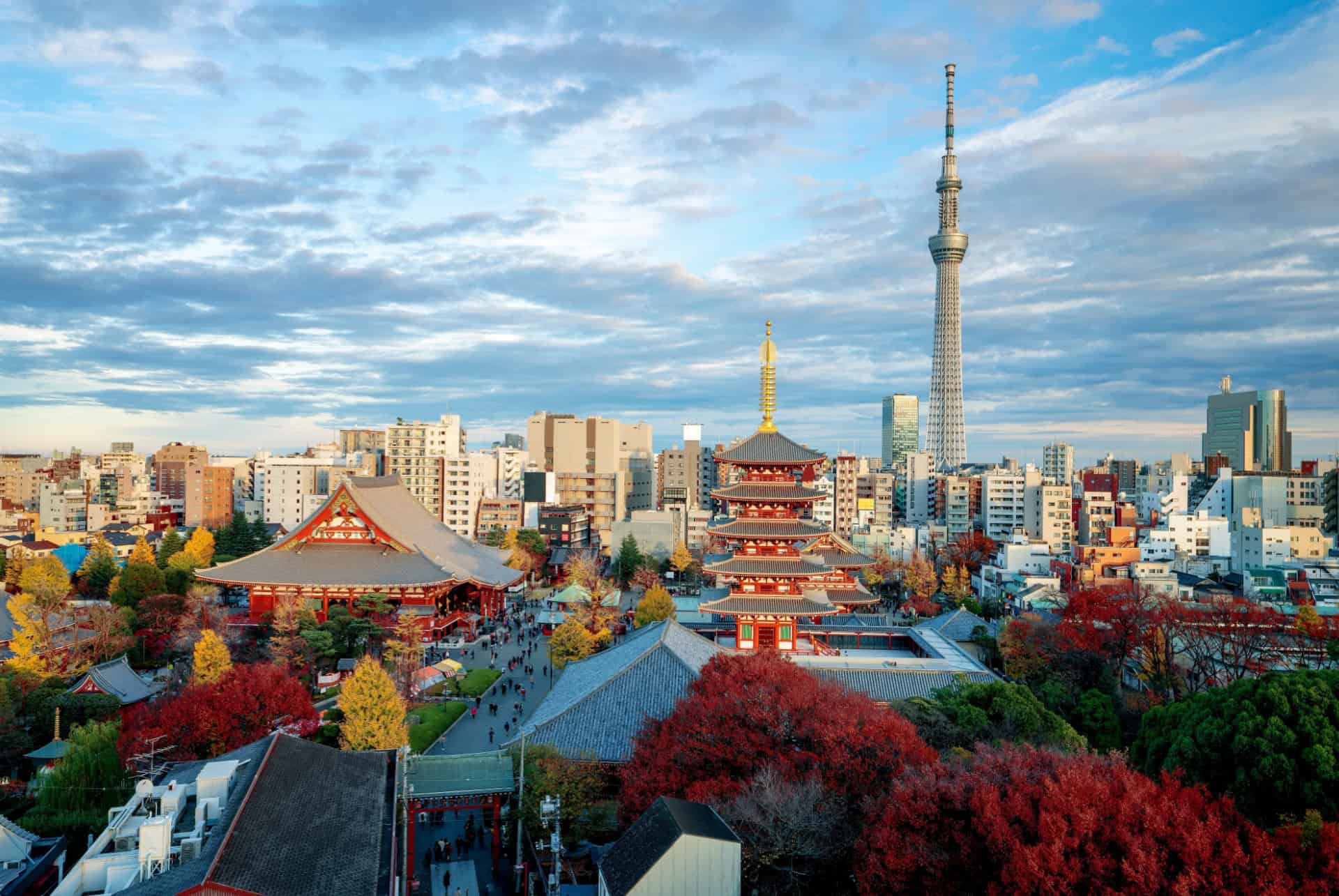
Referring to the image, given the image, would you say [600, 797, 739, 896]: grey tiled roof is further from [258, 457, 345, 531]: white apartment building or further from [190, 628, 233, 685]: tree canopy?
[258, 457, 345, 531]: white apartment building

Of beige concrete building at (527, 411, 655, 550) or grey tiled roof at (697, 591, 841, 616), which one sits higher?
beige concrete building at (527, 411, 655, 550)

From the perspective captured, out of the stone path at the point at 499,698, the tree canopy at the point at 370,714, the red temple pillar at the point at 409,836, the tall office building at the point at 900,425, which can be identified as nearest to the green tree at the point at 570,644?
the stone path at the point at 499,698

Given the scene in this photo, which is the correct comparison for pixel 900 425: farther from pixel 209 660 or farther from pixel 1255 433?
pixel 209 660

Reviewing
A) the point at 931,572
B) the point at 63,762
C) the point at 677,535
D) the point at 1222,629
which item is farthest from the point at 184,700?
the point at 677,535

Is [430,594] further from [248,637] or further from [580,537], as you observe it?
[580,537]

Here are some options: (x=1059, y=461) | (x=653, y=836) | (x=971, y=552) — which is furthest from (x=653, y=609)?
(x=1059, y=461)

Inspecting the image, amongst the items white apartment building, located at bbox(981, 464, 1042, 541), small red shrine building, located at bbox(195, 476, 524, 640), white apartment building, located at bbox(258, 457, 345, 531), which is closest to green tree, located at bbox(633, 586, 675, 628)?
small red shrine building, located at bbox(195, 476, 524, 640)
